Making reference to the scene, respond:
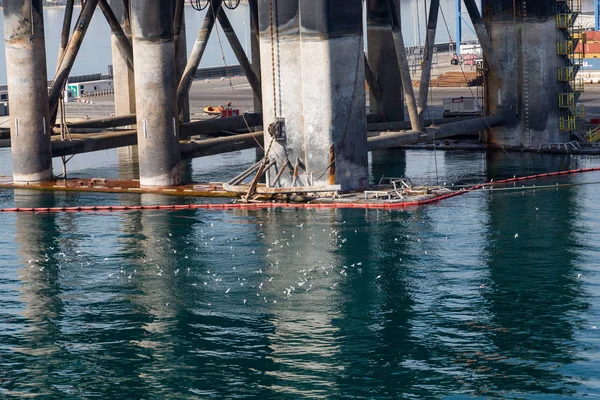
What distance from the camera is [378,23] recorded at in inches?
3199

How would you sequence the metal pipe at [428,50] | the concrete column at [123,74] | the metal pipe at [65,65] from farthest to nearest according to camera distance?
the concrete column at [123,74] < the metal pipe at [428,50] < the metal pipe at [65,65]

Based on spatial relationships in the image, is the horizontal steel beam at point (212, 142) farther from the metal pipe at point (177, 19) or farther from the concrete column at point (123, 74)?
the concrete column at point (123, 74)

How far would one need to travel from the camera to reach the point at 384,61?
82.1m

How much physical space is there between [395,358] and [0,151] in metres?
64.5

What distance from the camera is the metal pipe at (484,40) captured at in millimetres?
78062

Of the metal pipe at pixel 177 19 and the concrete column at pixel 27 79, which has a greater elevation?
the metal pipe at pixel 177 19

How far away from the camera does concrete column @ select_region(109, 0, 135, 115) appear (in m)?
87.2

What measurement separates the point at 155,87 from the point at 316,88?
991cm

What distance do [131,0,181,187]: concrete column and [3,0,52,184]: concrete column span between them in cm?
564

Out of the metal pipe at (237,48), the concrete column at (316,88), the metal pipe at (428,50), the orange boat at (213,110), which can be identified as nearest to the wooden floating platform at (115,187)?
the concrete column at (316,88)

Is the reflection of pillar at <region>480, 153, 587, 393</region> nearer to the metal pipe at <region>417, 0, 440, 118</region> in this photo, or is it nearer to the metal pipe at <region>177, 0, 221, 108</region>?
the metal pipe at <region>417, 0, 440, 118</region>

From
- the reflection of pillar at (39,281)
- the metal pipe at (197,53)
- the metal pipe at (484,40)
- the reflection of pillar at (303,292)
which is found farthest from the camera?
the metal pipe at (484,40)

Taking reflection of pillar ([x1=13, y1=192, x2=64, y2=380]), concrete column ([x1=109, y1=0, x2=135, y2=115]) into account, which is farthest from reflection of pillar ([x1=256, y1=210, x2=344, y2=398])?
concrete column ([x1=109, y1=0, x2=135, y2=115])

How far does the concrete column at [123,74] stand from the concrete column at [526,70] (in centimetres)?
2540
